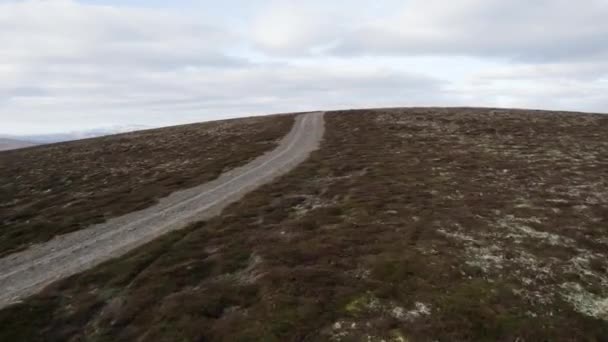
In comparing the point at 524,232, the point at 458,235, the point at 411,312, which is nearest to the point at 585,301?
the point at 524,232

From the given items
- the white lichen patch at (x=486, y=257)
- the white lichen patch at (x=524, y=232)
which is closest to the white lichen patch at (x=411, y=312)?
the white lichen patch at (x=486, y=257)

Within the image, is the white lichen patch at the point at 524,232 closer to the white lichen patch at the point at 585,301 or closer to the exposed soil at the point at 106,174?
the white lichen patch at the point at 585,301

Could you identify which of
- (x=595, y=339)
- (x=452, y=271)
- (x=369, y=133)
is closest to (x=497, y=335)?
(x=595, y=339)

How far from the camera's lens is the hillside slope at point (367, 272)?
1681 cm

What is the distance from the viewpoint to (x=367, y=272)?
2088 cm

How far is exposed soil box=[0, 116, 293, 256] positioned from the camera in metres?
36.0

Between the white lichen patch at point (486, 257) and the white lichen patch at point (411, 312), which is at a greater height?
the white lichen patch at point (486, 257)

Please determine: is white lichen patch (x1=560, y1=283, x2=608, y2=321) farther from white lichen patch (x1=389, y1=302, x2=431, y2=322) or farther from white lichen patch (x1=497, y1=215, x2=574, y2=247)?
white lichen patch (x1=389, y1=302, x2=431, y2=322)

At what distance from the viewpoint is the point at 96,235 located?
30.1 m

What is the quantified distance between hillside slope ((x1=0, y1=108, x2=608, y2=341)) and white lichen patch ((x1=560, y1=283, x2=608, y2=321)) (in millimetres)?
82

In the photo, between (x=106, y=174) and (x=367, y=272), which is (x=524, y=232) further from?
(x=106, y=174)

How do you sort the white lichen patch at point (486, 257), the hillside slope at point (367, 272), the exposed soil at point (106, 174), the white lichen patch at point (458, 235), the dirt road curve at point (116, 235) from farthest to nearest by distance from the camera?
the exposed soil at point (106, 174)
the white lichen patch at point (458, 235)
the dirt road curve at point (116, 235)
the white lichen patch at point (486, 257)
the hillside slope at point (367, 272)

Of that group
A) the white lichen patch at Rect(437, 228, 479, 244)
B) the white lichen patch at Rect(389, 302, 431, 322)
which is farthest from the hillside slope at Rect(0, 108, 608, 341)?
the white lichen patch at Rect(437, 228, 479, 244)

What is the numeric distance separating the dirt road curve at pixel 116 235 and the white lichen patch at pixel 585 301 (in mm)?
23389
